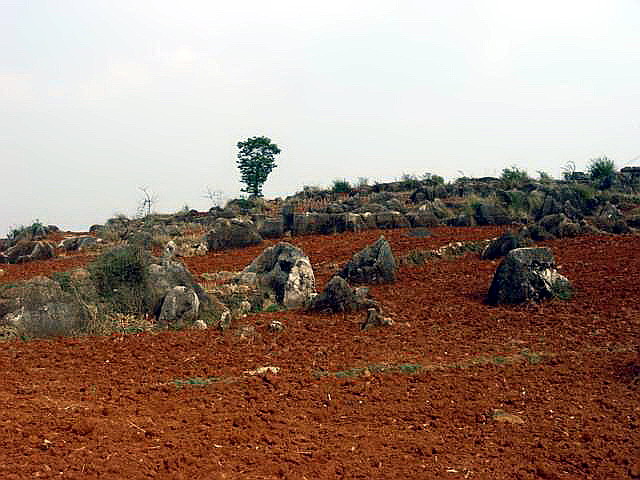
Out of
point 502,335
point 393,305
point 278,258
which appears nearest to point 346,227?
point 278,258

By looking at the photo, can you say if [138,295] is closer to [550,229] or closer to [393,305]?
[393,305]

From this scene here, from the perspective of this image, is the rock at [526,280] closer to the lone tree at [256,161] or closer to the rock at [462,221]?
the rock at [462,221]

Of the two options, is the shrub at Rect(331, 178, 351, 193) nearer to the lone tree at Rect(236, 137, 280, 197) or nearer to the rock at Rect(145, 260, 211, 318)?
the lone tree at Rect(236, 137, 280, 197)

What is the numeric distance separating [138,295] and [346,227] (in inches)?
486

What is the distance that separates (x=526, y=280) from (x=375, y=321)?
9.44ft

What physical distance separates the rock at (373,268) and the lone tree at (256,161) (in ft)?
102

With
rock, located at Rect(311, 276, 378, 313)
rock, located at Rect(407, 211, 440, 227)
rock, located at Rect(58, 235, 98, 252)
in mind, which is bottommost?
rock, located at Rect(311, 276, 378, 313)

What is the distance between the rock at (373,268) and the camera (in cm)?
1264

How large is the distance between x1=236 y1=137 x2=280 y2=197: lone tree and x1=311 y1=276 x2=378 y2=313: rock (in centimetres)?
3376

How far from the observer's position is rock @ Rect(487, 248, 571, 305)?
33.7 feet

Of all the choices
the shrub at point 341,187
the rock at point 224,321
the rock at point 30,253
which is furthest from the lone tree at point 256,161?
the rock at point 224,321

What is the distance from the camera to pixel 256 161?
142ft

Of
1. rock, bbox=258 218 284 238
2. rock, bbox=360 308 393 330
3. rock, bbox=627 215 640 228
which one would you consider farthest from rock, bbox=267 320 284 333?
rock, bbox=627 215 640 228

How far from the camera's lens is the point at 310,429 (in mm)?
5434
